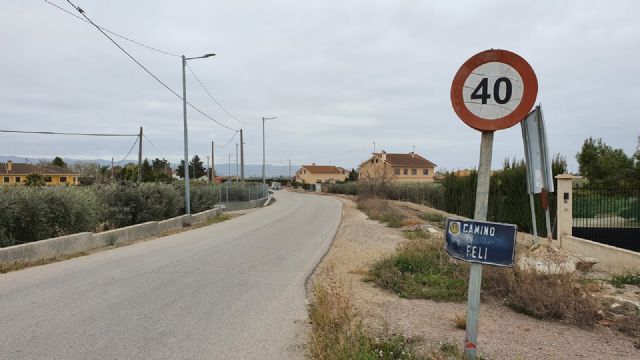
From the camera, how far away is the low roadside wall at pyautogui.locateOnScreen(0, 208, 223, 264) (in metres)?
10.2

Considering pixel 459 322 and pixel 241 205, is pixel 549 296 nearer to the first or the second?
pixel 459 322

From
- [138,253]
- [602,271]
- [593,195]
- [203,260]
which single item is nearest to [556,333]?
[602,271]

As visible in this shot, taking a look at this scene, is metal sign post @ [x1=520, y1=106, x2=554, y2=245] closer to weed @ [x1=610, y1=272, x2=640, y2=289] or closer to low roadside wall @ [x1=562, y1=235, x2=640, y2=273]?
weed @ [x1=610, y1=272, x2=640, y2=289]

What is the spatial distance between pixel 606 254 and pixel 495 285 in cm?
482

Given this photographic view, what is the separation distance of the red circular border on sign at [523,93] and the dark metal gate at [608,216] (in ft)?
32.3

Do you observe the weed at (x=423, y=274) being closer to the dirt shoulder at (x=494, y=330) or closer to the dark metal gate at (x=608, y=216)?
the dirt shoulder at (x=494, y=330)

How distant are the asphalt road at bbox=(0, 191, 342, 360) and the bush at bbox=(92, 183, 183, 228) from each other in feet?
21.2

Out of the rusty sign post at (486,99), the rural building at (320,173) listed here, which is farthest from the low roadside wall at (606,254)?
the rural building at (320,173)

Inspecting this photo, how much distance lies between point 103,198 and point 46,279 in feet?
33.9

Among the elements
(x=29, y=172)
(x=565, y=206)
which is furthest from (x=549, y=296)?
(x=29, y=172)

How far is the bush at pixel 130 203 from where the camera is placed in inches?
717

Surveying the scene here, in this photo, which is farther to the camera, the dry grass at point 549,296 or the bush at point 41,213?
the bush at point 41,213

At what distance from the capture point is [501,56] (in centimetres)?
376

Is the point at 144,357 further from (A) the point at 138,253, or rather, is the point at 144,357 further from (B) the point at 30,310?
(A) the point at 138,253
